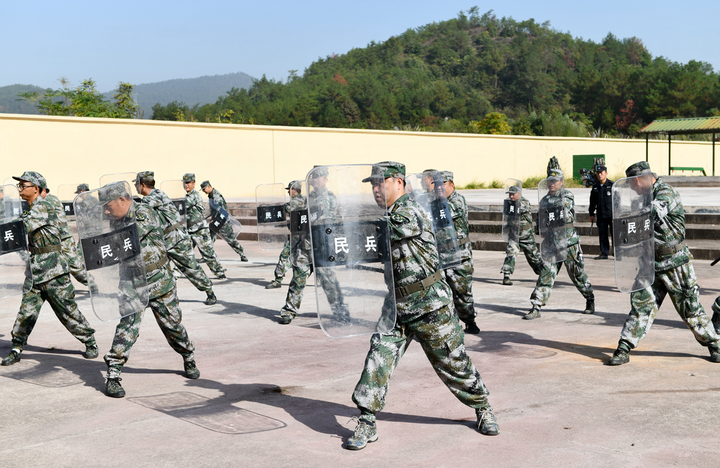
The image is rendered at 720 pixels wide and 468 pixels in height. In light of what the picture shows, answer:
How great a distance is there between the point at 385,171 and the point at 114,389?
2877 mm

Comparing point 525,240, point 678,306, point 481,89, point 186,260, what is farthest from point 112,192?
point 481,89

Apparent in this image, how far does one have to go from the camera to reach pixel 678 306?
6426 millimetres

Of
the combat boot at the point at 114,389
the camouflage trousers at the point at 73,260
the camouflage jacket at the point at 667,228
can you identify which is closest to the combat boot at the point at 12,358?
the camouflage trousers at the point at 73,260

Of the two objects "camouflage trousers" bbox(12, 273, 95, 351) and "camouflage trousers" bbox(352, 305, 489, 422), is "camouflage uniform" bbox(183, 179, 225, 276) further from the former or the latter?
"camouflage trousers" bbox(352, 305, 489, 422)

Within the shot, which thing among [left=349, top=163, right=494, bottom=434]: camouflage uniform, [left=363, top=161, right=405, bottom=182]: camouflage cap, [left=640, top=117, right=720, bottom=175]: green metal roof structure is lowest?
[left=349, top=163, right=494, bottom=434]: camouflage uniform

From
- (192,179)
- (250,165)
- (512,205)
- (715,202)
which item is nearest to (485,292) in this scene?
(512,205)

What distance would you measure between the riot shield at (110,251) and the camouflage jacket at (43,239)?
1496mm

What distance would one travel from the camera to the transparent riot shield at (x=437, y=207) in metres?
6.82

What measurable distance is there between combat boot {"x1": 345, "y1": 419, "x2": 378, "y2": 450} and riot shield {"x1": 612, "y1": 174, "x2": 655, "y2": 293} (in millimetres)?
2646

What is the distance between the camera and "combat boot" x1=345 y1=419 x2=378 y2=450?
14.6 ft

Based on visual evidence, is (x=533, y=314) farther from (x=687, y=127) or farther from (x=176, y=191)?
(x=687, y=127)

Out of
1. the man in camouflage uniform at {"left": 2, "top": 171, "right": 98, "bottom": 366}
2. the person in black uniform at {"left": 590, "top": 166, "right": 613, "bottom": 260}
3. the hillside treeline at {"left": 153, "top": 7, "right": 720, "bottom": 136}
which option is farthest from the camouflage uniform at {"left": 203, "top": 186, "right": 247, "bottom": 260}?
the hillside treeline at {"left": 153, "top": 7, "right": 720, "bottom": 136}

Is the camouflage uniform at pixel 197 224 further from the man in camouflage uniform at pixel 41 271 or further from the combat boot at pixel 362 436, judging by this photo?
the combat boot at pixel 362 436

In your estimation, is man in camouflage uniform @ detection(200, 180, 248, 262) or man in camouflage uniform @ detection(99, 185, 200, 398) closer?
man in camouflage uniform @ detection(99, 185, 200, 398)
